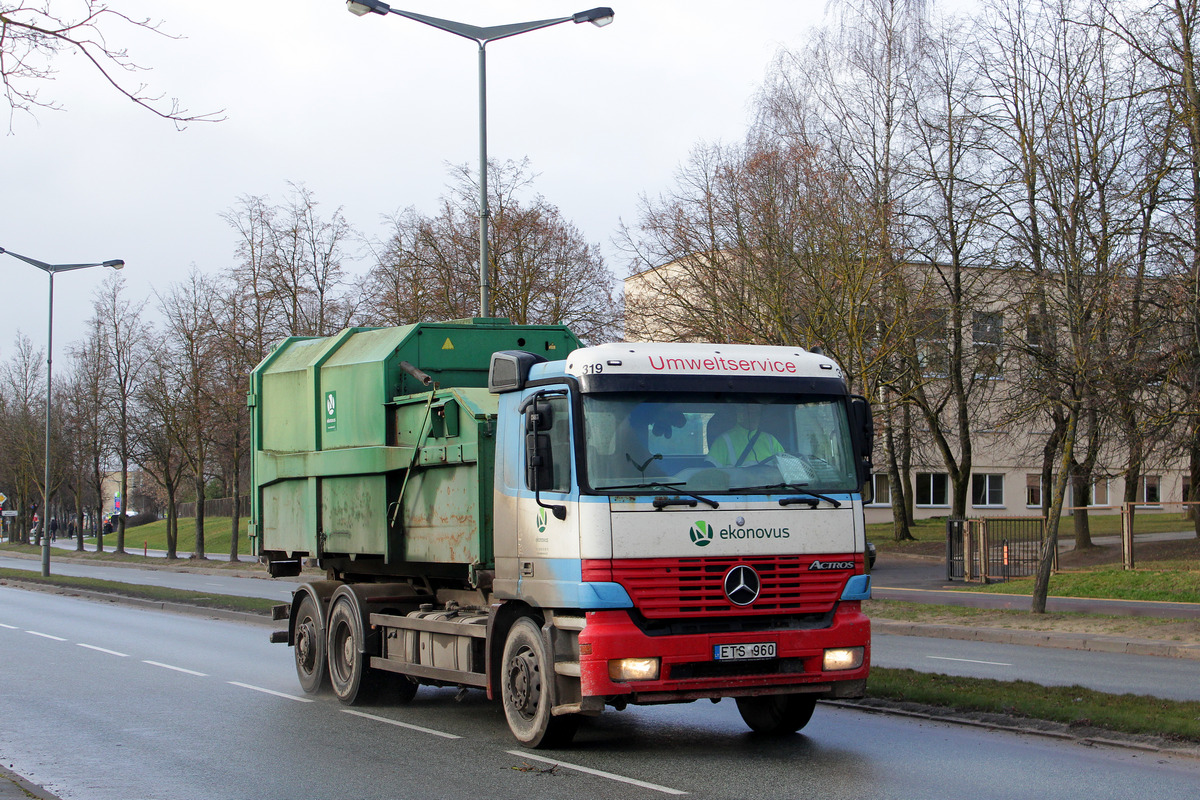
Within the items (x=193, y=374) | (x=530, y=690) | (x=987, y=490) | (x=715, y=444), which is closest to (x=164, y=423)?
(x=193, y=374)

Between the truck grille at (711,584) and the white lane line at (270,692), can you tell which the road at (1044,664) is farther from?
the white lane line at (270,692)

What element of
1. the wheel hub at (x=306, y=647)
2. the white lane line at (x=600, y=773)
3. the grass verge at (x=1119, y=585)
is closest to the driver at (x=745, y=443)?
the white lane line at (x=600, y=773)

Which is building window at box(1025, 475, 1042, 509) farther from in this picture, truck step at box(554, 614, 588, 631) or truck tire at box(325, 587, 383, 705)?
truck step at box(554, 614, 588, 631)

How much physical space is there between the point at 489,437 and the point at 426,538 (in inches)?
55.6

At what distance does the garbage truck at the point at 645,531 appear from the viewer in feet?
27.0

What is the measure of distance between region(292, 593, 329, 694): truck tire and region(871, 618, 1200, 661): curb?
33.2 ft

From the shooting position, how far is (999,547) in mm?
28031

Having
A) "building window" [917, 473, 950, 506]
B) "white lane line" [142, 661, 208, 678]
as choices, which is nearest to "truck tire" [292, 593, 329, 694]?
"white lane line" [142, 661, 208, 678]

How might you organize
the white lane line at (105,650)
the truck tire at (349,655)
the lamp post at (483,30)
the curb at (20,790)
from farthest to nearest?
the lamp post at (483,30) → the white lane line at (105,650) → the truck tire at (349,655) → the curb at (20,790)

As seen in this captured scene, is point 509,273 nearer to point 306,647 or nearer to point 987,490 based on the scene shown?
point 306,647

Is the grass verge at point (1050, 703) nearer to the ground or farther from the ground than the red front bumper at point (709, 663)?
nearer to the ground

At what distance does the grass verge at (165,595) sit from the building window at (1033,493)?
43.7 metres

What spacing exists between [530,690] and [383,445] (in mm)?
3196

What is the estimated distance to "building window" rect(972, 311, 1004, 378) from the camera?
29984 millimetres
